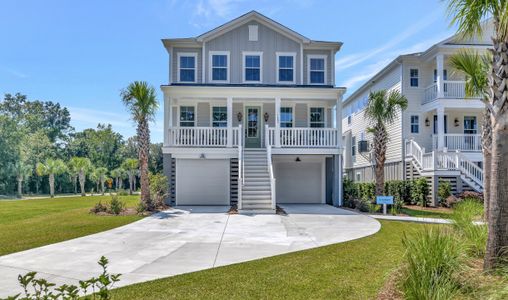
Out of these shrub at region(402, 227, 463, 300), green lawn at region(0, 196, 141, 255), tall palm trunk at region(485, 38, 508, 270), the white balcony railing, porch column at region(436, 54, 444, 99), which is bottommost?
green lawn at region(0, 196, 141, 255)

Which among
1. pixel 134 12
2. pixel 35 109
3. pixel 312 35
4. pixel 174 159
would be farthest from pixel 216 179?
pixel 35 109

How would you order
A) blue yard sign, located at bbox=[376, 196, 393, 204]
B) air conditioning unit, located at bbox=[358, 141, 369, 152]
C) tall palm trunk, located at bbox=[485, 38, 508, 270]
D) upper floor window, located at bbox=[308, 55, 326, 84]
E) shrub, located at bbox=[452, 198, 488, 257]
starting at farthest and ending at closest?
air conditioning unit, located at bbox=[358, 141, 369, 152] → upper floor window, located at bbox=[308, 55, 326, 84] → blue yard sign, located at bbox=[376, 196, 393, 204] → shrub, located at bbox=[452, 198, 488, 257] → tall palm trunk, located at bbox=[485, 38, 508, 270]

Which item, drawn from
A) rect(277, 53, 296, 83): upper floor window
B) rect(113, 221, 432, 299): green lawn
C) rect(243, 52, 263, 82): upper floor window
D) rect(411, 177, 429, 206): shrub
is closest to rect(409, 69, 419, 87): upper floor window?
rect(411, 177, 429, 206): shrub

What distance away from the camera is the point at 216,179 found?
1667cm

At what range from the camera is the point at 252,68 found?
1853 centimetres

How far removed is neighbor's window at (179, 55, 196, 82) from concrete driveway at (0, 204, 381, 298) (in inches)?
348

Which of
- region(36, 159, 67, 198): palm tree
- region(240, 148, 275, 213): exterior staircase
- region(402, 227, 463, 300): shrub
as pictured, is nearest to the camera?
region(402, 227, 463, 300): shrub

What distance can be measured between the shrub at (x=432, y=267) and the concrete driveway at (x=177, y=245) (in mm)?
3239

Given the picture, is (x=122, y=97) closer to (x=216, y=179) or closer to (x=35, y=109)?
(x=216, y=179)

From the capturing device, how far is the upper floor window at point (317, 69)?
18.8 m

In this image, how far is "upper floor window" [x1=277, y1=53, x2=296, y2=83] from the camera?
1855 cm

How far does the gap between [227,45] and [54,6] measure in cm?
827

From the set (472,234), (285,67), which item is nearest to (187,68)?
(285,67)

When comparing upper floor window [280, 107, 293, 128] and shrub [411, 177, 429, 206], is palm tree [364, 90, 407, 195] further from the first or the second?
upper floor window [280, 107, 293, 128]
